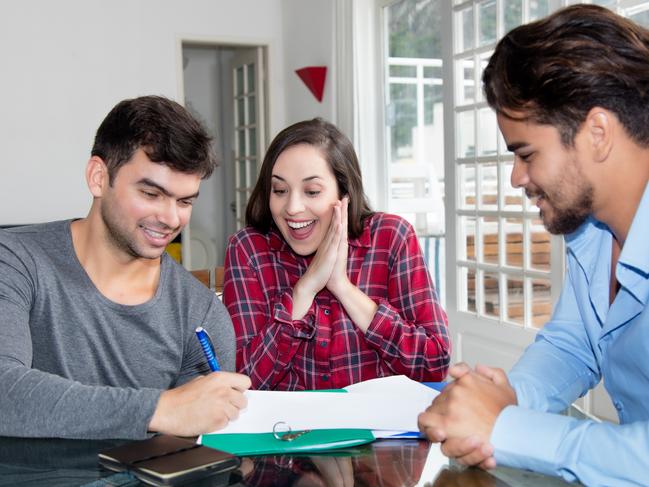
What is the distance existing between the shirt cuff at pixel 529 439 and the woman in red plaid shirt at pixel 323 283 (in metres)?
0.69

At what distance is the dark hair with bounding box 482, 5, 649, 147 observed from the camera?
1.17m

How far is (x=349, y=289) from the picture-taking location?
189 cm

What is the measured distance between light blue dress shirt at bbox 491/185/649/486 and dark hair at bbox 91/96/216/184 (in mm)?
787

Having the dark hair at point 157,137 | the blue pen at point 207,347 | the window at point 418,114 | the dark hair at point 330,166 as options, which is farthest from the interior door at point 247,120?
the blue pen at point 207,347

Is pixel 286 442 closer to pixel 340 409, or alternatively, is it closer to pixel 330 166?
pixel 340 409

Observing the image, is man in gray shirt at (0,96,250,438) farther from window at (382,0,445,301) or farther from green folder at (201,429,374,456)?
window at (382,0,445,301)

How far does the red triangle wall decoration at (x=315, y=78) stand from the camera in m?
5.34

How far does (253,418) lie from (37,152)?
4.83m

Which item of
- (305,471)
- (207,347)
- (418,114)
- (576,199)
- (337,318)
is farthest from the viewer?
(418,114)

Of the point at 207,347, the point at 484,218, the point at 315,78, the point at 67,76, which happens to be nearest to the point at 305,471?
the point at 207,347

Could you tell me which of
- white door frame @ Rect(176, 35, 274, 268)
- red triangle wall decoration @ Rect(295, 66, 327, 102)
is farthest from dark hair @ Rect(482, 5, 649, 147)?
white door frame @ Rect(176, 35, 274, 268)

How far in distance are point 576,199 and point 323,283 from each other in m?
0.79

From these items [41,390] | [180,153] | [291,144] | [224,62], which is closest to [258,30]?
[224,62]

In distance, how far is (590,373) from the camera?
1.46 metres
